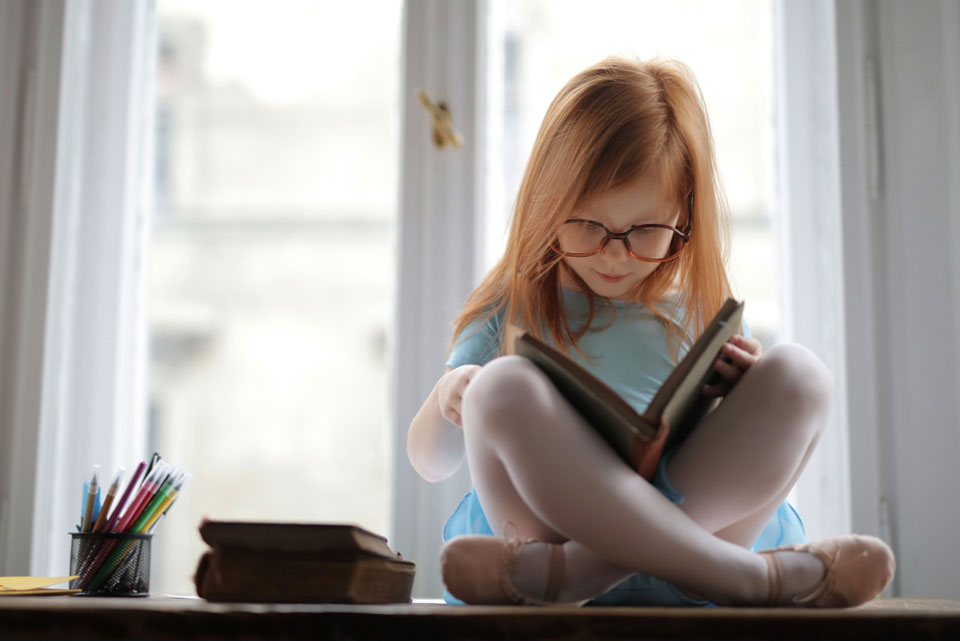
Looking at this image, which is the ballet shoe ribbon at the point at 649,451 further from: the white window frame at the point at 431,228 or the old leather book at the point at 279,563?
the white window frame at the point at 431,228

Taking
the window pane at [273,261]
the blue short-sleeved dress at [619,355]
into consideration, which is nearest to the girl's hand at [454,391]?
the blue short-sleeved dress at [619,355]

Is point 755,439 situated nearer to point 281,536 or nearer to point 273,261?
point 281,536

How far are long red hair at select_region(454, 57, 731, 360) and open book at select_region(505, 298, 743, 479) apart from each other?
0.22 metres

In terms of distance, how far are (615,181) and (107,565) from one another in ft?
2.22

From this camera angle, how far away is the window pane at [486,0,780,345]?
1533mm

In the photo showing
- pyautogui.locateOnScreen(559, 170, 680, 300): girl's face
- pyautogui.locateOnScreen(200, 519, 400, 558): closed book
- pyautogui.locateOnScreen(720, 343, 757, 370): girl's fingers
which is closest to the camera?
pyautogui.locateOnScreen(200, 519, 400, 558): closed book

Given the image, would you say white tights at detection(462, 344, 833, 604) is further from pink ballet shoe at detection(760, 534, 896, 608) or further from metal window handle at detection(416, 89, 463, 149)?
metal window handle at detection(416, 89, 463, 149)

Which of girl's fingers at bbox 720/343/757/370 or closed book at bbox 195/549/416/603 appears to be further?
girl's fingers at bbox 720/343/757/370

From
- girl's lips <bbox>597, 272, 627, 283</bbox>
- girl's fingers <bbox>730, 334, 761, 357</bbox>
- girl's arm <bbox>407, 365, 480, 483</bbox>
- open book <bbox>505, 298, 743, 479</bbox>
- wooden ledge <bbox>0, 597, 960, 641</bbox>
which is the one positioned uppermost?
girl's lips <bbox>597, 272, 627, 283</bbox>

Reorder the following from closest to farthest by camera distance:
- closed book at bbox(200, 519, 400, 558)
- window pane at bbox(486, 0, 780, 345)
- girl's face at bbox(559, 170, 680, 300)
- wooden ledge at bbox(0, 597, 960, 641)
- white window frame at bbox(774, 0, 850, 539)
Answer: wooden ledge at bbox(0, 597, 960, 641), closed book at bbox(200, 519, 400, 558), girl's face at bbox(559, 170, 680, 300), white window frame at bbox(774, 0, 850, 539), window pane at bbox(486, 0, 780, 345)

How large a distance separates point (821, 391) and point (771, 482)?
9 cm

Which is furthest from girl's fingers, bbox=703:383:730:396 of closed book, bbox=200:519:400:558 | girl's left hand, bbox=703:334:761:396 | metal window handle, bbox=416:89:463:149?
metal window handle, bbox=416:89:463:149

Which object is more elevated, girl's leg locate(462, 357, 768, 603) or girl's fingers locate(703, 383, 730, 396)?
girl's fingers locate(703, 383, 730, 396)

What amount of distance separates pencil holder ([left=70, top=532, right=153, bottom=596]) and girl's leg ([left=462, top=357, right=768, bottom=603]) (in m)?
0.49
